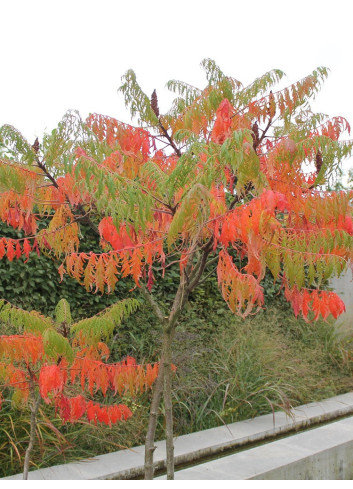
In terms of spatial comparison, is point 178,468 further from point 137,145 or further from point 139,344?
point 137,145

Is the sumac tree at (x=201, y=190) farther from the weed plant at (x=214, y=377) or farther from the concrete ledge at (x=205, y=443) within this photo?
the weed plant at (x=214, y=377)

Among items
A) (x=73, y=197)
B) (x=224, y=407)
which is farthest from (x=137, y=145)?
(x=224, y=407)

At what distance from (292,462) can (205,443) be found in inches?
41.2

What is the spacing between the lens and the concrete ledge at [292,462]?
3916mm

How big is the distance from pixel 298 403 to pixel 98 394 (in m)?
2.71

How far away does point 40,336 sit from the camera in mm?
3211

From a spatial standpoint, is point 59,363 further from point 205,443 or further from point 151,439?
point 205,443

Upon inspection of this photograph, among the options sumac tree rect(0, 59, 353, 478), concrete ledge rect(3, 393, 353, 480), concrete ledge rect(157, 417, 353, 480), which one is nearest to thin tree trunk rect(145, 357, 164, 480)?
sumac tree rect(0, 59, 353, 478)

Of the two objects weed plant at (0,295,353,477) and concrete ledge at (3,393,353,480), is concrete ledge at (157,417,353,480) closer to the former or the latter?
concrete ledge at (3,393,353,480)

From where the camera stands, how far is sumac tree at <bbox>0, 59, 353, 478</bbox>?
100.0 inches

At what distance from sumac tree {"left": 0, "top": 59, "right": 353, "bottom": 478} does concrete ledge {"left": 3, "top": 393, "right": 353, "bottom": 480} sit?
1106 millimetres

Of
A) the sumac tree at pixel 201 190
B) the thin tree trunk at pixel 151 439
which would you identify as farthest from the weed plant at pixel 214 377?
the sumac tree at pixel 201 190

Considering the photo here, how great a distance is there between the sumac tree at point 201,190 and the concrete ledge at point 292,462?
0.99 meters

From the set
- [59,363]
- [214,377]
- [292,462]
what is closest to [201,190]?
[59,363]
